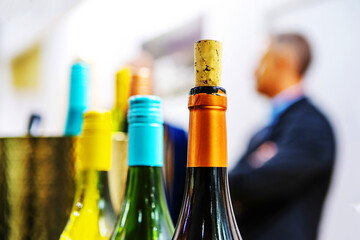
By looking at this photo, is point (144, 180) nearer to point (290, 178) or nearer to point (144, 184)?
point (144, 184)

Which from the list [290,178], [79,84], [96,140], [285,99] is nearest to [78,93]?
[79,84]

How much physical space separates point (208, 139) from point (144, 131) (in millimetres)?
56

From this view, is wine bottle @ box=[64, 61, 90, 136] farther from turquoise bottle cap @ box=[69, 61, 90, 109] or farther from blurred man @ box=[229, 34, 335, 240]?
blurred man @ box=[229, 34, 335, 240]

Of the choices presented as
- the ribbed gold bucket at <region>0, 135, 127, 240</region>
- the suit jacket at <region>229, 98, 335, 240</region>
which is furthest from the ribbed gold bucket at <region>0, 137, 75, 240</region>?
the suit jacket at <region>229, 98, 335, 240</region>

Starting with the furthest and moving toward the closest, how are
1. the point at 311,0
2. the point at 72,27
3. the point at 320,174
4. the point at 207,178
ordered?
1. the point at 72,27
2. the point at 311,0
3. the point at 320,174
4. the point at 207,178

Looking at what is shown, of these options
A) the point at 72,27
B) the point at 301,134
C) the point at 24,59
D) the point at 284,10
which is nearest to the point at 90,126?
the point at 301,134

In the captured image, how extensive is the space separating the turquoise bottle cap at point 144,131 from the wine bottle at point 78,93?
0.14 metres

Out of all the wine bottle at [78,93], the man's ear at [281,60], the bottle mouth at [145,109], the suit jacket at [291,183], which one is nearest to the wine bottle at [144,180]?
the bottle mouth at [145,109]

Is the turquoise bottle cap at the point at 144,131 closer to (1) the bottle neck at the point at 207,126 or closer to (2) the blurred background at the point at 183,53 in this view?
(1) the bottle neck at the point at 207,126

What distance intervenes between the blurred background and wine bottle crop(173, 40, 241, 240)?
226 mm

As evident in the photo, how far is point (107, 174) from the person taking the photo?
33 centimetres

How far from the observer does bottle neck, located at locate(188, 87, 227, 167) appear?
212 millimetres

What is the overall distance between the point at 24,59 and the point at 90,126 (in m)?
2.82

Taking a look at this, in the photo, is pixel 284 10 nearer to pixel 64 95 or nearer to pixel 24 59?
pixel 64 95
